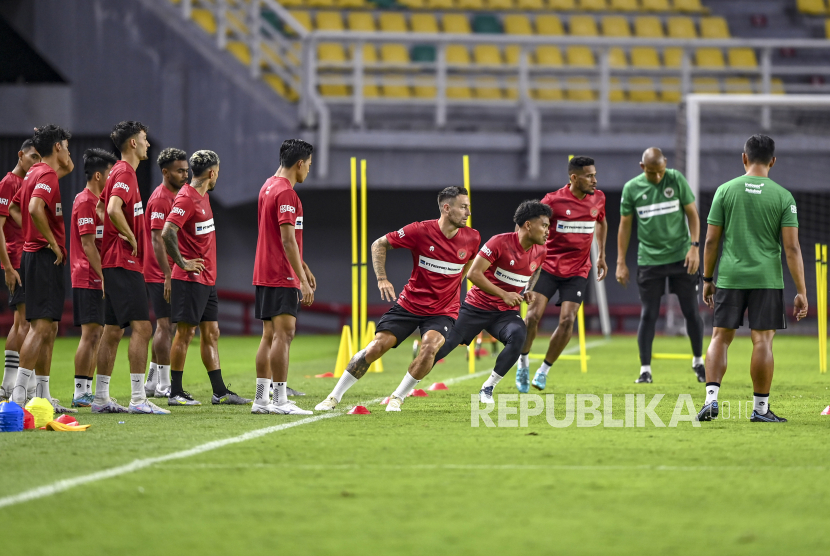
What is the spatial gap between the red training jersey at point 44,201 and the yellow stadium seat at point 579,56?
1494cm

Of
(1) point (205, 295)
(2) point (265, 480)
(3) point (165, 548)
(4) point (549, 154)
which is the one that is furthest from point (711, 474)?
(4) point (549, 154)

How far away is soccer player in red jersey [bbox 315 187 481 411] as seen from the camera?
7.50 metres

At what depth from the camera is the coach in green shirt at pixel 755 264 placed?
691 centimetres

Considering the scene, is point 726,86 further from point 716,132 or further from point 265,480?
point 265,480

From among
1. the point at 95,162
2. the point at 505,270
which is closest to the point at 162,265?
the point at 95,162

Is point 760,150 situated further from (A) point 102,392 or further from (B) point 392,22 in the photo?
(B) point 392,22

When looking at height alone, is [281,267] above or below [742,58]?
below

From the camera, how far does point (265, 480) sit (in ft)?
16.1

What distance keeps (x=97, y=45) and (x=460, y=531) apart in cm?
1610

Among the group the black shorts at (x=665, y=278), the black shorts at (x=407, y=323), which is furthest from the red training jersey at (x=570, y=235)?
the black shorts at (x=407, y=323)

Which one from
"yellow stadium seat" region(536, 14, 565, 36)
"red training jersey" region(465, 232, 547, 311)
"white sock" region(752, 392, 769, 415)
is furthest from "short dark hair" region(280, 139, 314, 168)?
"yellow stadium seat" region(536, 14, 565, 36)

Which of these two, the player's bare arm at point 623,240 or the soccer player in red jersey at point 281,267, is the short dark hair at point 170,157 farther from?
the player's bare arm at point 623,240

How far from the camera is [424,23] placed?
2128 cm

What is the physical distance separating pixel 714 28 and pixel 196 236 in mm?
16195
